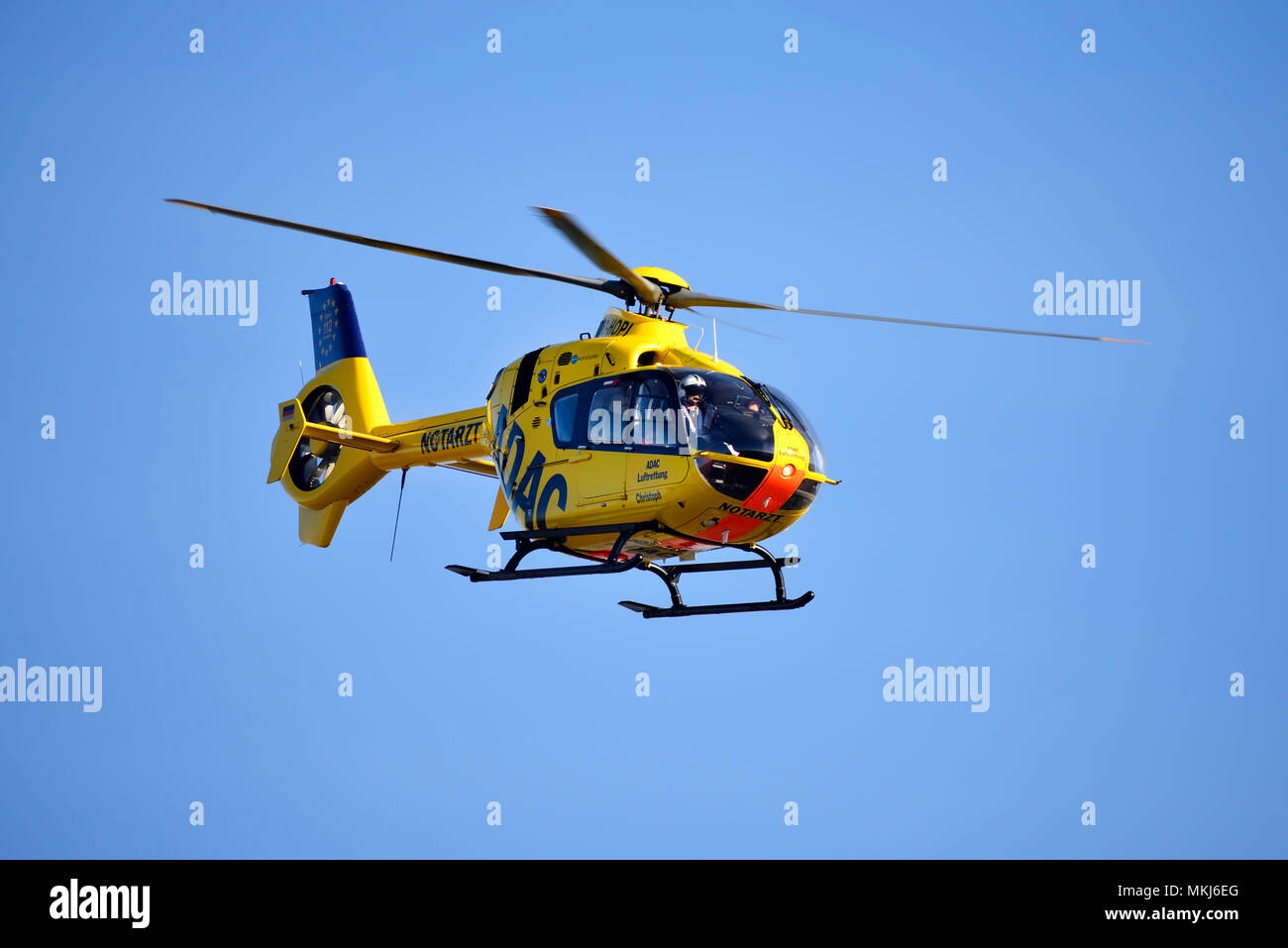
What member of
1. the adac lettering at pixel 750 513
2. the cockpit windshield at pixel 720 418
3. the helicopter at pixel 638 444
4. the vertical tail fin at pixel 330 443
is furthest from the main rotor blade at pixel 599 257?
the vertical tail fin at pixel 330 443

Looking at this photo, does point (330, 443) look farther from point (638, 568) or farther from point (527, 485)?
point (638, 568)

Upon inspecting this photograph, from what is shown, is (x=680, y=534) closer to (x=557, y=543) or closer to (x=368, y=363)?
(x=557, y=543)

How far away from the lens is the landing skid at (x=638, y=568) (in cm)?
1777

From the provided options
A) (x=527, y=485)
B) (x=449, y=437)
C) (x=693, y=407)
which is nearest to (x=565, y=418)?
(x=527, y=485)

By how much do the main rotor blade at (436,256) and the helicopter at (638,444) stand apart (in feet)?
0.06

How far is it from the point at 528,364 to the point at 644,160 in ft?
18.4

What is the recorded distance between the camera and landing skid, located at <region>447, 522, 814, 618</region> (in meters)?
17.8

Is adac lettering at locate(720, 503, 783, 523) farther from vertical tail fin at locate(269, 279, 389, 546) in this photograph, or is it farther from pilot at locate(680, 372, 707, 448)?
vertical tail fin at locate(269, 279, 389, 546)

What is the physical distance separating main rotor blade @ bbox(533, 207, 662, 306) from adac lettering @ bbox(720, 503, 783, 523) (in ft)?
11.1

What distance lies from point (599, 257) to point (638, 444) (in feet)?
7.79

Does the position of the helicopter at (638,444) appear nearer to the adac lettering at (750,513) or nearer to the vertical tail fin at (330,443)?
the adac lettering at (750,513)

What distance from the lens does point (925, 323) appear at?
18000mm

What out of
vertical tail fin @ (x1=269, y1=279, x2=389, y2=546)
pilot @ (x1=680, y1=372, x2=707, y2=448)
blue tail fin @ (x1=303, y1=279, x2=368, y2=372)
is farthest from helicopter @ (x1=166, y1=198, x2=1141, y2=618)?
blue tail fin @ (x1=303, y1=279, x2=368, y2=372)

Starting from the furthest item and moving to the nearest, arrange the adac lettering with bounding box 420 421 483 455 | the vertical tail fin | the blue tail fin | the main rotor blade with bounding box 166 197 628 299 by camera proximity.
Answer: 1. the blue tail fin
2. the vertical tail fin
3. the adac lettering with bounding box 420 421 483 455
4. the main rotor blade with bounding box 166 197 628 299
